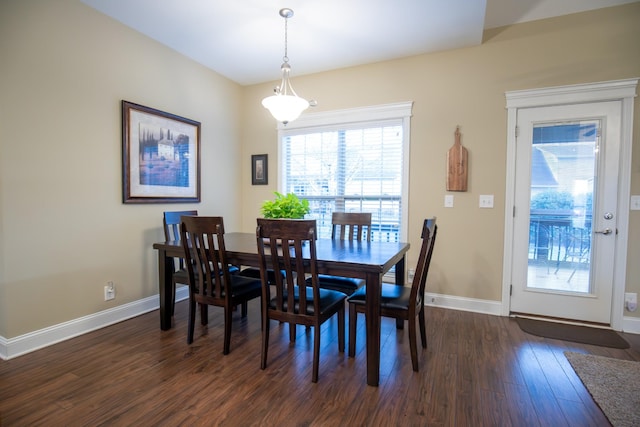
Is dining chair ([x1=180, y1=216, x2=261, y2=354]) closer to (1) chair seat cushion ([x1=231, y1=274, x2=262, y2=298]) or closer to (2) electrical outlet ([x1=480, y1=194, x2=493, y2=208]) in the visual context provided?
(1) chair seat cushion ([x1=231, y1=274, x2=262, y2=298])

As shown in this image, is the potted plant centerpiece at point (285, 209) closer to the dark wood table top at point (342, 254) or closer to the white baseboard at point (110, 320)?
the dark wood table top at point (342, 254)

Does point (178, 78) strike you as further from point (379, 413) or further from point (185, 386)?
point (379, 413)

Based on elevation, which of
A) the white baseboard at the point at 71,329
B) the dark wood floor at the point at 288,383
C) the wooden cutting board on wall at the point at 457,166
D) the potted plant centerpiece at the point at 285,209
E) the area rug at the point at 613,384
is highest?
the wooden cutting board on wall at the point at 457,166

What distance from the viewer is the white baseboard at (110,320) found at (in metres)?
2.26

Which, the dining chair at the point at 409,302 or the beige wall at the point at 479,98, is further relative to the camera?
the beige wall at the point at 479,98

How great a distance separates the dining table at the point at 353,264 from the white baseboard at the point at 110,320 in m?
0.51

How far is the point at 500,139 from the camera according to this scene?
10.2 ft

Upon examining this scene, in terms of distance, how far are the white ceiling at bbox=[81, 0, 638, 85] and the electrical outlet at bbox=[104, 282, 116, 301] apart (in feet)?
7.78

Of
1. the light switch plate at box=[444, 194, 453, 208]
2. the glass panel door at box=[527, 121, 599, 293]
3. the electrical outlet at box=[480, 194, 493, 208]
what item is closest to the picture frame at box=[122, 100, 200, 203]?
the light switch plate at box=[444, 194, 453, 208]

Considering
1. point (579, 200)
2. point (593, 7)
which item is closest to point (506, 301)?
point (579, 200)

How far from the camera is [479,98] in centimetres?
318

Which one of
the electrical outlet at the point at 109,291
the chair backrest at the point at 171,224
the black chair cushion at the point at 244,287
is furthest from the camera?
the chair backrest at the point at 171,224

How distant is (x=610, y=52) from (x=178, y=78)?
4.13m

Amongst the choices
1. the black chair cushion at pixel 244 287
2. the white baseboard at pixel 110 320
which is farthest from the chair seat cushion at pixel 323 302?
the white baseboard at pixel 110 320
